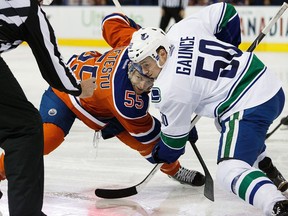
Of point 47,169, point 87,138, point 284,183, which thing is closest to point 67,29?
point 87,138

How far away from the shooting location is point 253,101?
251cm

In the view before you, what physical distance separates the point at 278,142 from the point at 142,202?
47.8 inches

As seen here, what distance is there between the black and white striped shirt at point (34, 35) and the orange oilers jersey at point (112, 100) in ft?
1.44

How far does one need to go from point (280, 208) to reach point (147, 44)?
0.72 meters

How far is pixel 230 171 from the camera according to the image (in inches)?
93.7

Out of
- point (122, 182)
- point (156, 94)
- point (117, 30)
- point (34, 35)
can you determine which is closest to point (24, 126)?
point (34, 35)

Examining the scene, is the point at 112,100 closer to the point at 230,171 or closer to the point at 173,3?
the point at 230,171

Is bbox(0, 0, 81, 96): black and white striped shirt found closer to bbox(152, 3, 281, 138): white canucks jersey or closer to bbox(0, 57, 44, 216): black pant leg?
bbox(0, 57, 44, 216): black pant leg

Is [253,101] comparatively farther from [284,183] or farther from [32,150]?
[32,150]

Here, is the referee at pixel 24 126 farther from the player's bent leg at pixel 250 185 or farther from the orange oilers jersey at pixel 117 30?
the orange oilers jersey at pixel 117 30

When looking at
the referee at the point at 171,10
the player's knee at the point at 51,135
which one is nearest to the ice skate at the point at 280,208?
the player's knee at the point at 51,135

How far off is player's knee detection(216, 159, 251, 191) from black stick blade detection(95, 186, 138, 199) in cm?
58

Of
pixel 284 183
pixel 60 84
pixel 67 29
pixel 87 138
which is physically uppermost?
pixel 60 84

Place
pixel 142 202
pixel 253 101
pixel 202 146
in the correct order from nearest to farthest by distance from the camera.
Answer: pixel 253 101
pixel 142 202
pixel 202 146
